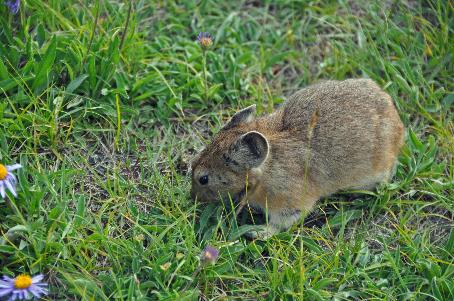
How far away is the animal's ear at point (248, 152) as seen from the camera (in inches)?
231

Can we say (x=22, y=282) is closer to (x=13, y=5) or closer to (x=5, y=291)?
(x=5, y=291)

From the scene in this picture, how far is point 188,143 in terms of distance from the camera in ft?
22.8

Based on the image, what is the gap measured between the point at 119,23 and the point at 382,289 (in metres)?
3.81

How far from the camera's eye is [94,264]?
557 centimetres

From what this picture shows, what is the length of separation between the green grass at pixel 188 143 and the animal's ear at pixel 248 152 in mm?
516

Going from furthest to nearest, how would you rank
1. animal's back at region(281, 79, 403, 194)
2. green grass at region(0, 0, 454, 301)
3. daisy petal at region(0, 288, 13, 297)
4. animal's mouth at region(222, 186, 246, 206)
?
animal's back at region(281, 79, 403, 194) < animal's mouth at region(222, 186, 246, 206) < green grass at region(0, 0, 454, 301) < daisy petal at region(0, 288, 13, 297)

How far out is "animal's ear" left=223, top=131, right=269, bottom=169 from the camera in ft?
19.3

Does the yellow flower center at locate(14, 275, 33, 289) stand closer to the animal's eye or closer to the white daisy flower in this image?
the white daisy flower

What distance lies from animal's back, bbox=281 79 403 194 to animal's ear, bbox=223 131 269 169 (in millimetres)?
542

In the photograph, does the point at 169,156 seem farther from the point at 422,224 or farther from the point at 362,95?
the point at 422,224

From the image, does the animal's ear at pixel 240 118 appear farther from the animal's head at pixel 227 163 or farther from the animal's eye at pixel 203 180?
the animal's eye at pixel 203 180

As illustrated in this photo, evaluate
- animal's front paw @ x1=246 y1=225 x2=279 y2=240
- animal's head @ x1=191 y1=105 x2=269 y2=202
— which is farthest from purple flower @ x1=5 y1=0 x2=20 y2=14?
animal's front paw @ x1=246 y1=225 x2=279 y2=240

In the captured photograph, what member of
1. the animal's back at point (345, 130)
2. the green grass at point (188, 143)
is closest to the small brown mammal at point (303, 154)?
the animal's back at point (345, 130)

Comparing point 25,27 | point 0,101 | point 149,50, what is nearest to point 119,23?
point 149,50
